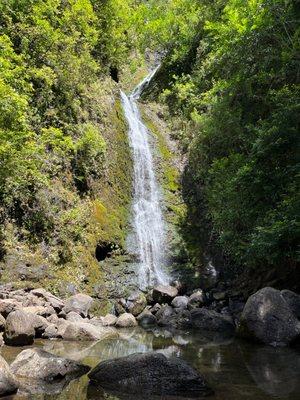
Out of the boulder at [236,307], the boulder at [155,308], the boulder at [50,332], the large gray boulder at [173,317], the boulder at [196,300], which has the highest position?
the boulder at [50,332]

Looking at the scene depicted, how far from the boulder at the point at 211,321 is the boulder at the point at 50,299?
3.86 metres

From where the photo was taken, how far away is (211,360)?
856 cm

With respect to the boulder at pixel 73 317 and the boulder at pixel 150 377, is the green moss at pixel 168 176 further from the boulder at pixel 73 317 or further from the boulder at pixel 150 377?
the boulder at pixel 150 377

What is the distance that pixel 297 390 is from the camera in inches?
256

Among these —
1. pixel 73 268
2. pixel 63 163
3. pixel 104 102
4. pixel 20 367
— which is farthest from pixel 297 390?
pixel 104 102

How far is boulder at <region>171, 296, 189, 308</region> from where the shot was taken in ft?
46.1

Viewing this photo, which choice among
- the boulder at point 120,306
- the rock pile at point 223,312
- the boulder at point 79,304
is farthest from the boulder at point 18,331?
the boulder at point 120,306

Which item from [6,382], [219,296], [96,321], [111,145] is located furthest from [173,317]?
[111,145]

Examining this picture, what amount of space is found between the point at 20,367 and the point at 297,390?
170 inches

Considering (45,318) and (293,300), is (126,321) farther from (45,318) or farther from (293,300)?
(293,300)

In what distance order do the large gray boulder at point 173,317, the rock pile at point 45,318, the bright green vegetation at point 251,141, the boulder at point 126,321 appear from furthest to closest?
the large gray boulder at point 173,317, the boulder at point 126,321, the bright green vegetation at point 251,141, the rock pile at point 45,318

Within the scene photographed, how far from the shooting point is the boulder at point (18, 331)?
927 cm

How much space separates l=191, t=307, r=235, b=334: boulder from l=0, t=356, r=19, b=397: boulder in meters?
7.02

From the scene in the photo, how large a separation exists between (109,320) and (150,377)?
20.9 ft
